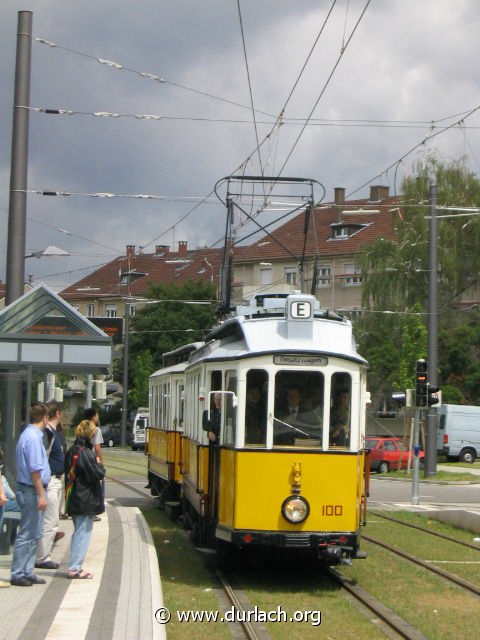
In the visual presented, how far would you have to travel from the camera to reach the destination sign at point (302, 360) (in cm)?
1235

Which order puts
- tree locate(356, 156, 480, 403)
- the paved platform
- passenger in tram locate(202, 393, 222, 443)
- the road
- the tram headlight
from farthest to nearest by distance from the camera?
tree locate(356, 156, 480, 403), the road, passenger in tram locate(202, 393, 222, 443), the tram headlight, the paved platform

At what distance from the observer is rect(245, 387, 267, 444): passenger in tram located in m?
12.2

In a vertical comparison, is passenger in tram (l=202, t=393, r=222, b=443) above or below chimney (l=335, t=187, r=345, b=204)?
below

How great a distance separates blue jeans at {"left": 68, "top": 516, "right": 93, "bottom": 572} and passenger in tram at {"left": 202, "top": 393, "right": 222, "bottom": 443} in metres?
2.09

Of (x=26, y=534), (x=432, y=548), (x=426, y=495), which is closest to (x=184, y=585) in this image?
(x=26, y=534)

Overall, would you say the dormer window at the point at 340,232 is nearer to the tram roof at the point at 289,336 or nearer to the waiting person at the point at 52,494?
the tram roof at the point at 289,336

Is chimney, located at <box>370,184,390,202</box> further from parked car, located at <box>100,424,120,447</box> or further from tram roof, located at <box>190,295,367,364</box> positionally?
tram roof, located at <box>190,295,367,364</box>

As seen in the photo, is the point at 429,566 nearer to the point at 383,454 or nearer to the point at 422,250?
the point at 383,454

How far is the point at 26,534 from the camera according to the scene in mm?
10656

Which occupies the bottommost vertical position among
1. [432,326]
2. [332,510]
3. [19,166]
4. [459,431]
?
[332,510]

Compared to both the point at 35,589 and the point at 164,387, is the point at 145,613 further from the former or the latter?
the point at 164,387

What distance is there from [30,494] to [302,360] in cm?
331

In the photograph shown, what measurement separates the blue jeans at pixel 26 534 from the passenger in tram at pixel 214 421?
2.68 meters

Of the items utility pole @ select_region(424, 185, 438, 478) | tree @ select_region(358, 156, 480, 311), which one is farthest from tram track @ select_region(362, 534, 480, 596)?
tree @ select_region(358, 156, 480, 311)
